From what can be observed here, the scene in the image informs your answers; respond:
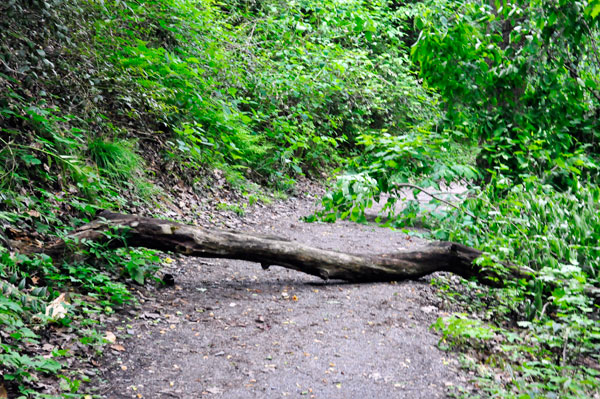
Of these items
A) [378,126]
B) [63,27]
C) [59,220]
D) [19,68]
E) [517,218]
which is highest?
[63,27]

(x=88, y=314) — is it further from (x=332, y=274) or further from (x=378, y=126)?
(x=378, y=126)

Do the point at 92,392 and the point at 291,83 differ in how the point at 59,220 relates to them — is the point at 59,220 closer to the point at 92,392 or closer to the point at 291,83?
the point at 92,392

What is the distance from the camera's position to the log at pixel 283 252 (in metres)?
4.54

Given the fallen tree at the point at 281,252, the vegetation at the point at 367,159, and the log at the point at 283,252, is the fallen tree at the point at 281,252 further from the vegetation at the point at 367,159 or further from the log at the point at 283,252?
the vegetation at the point at 367,159

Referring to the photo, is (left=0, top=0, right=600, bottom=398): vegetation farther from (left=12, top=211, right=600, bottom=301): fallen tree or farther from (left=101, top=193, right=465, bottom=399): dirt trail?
(left=101, top=193, right=465, bottom=399): dirt trail

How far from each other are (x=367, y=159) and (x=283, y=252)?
1897 millimetres

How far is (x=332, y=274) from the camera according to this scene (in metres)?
5.20

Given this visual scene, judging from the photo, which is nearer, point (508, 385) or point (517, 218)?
point (508, 385)

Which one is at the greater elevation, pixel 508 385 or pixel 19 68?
pixel 19 68

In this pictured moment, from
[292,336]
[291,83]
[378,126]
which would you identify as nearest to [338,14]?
[291,83]

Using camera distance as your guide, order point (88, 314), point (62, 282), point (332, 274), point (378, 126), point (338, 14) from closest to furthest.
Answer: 1. point (88, 314)
2. point (62, 282)
3. point (332, 274)
4. point (338, 14)
5. point (378, 126)

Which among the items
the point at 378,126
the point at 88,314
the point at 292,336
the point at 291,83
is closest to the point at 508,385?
the point at 292,336

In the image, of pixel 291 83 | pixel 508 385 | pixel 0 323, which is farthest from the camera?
pixel 291 83

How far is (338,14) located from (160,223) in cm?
829
